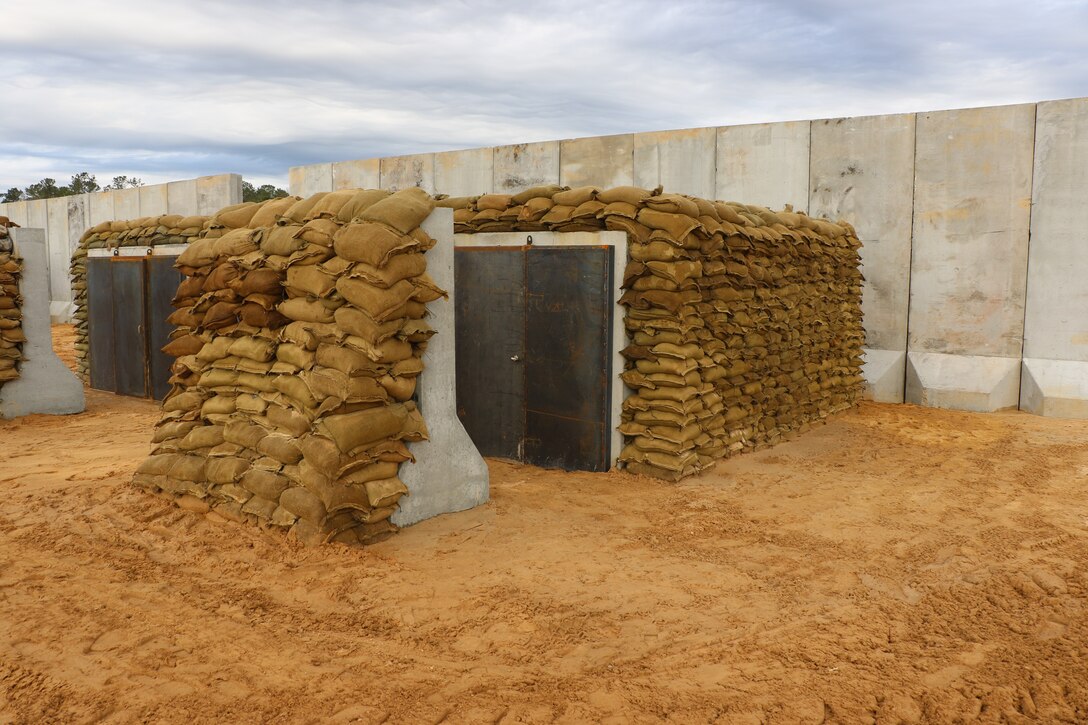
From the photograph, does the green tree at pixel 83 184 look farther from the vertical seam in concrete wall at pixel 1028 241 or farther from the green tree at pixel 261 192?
the vertical seam in concrete wall at pixel 1028 241

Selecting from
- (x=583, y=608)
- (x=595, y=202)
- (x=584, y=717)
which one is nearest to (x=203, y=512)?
(x=583, y=608)

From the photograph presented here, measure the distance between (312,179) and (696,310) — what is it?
12.4 meters

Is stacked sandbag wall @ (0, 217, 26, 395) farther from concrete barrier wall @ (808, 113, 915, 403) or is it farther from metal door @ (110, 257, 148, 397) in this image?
concrete barrier wall @ (808, 113, 915, 403)

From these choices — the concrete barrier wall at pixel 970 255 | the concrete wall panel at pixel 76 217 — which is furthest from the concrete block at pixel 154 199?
the concrete barrier wall at pixel 970 255

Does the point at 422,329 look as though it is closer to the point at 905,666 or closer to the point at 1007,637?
the point at 905,666

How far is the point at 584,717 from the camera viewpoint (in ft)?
9.52

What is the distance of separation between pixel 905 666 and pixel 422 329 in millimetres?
3211

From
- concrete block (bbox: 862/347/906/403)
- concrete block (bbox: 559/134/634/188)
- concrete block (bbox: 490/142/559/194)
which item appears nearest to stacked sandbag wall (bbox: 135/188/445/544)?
concrete block (bbox: 862/347/906/403)

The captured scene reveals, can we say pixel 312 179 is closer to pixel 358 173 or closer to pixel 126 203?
pixel 358 173

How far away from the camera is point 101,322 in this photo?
1071 cm

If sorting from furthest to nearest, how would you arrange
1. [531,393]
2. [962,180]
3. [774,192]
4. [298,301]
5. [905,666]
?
[774,192], [962,180], [531,393], [298,301], [905,666]

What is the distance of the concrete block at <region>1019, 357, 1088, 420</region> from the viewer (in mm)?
8938

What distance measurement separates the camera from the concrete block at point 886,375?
397 inches

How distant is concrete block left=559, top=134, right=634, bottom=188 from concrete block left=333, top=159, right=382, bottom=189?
440 cm
